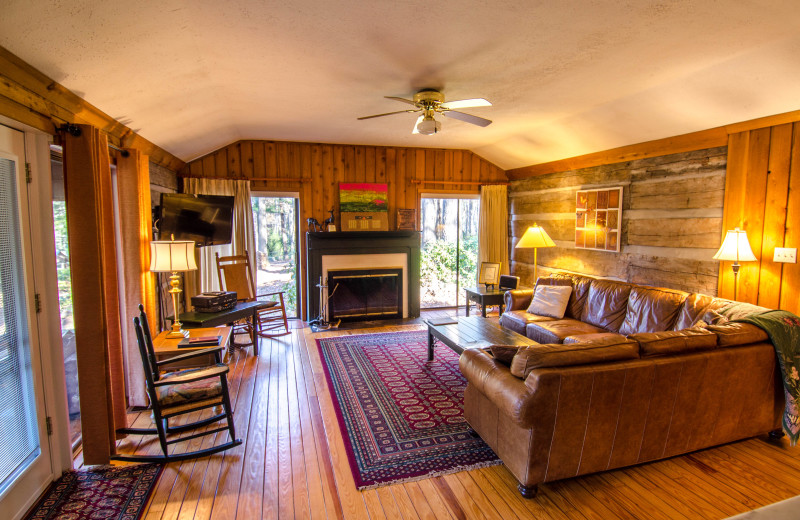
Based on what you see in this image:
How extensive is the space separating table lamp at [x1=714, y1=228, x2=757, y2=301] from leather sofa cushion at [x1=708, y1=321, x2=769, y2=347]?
83cm

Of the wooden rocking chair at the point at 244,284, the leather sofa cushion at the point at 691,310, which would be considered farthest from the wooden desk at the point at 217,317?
the leather sofa cushion at the point at 691,310

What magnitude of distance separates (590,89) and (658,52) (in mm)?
834

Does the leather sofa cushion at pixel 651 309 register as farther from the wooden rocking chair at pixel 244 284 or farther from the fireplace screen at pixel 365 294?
the wooden rocking chair at pixel 244 284

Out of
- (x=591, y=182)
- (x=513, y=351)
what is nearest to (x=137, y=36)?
(x=513, y=351)

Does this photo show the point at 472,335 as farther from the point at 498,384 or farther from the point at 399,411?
the point at 498,384

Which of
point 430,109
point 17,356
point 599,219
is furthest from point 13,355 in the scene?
point 599,219

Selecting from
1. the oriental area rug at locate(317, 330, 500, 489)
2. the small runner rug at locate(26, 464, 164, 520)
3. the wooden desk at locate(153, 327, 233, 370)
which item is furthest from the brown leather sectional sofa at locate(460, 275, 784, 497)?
the wooden desk at locate(153, 327, 233, 370)

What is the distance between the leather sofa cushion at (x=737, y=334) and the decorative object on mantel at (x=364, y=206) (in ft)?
14.4

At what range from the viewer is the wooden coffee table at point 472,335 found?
354 centimetres

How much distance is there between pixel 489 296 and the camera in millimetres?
5426

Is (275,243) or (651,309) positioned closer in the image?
(651,309)

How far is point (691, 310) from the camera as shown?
11.0ft

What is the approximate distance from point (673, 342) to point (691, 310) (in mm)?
1354

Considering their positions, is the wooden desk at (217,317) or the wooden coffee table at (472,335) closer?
the wooden coffee table at (472,335)
